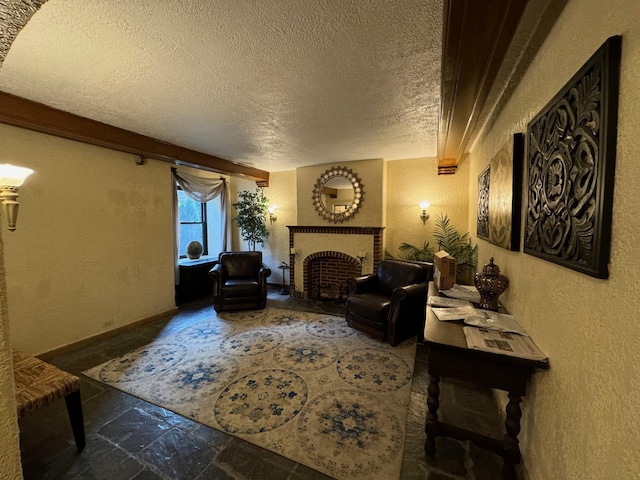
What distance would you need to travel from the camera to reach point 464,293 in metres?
2.30

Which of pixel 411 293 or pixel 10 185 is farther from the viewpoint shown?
pixel 411 293

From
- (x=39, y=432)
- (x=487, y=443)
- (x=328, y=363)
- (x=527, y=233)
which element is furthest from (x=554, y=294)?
(x=39, y=432)

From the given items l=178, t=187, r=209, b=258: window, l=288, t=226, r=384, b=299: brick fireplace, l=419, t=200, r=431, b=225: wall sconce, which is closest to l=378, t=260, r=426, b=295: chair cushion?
l=288, t=226, r=384, b=299: brick fireplace

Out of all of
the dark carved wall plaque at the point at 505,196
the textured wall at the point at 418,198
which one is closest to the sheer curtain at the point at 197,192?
the textured wall at the point at 418,198

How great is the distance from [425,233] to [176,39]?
4032 millimetres

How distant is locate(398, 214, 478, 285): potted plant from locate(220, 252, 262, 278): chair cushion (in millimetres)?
2532

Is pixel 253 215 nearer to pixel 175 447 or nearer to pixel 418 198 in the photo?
pixel 418 198

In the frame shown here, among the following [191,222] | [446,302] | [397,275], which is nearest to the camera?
[446,302]

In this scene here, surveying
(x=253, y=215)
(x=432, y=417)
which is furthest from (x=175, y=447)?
(x=253, y=215)

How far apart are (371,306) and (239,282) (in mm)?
2158

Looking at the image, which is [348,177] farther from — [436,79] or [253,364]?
[253,364]

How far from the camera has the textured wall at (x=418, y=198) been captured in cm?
426

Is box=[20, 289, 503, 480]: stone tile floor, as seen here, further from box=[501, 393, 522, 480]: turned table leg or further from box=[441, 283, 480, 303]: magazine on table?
box=[441, 283, 480, 303]: magazine on table

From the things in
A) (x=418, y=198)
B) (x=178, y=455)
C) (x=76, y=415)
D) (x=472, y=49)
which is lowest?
(x=178, y=455)
